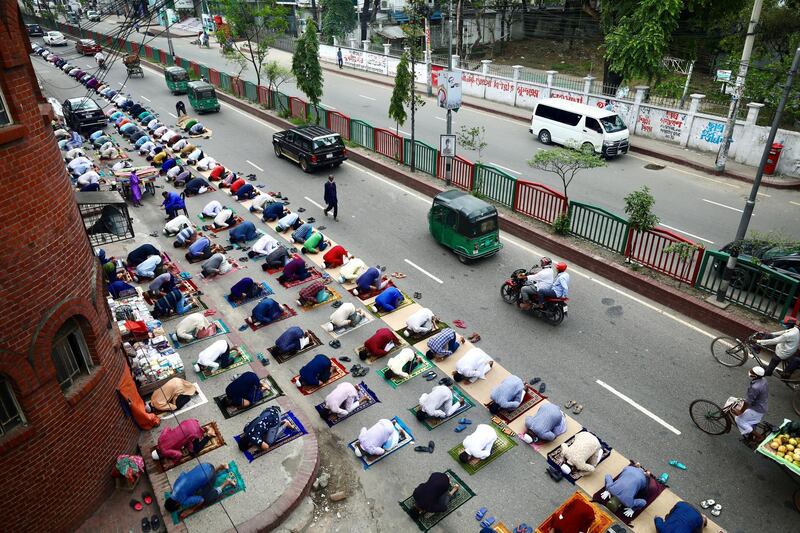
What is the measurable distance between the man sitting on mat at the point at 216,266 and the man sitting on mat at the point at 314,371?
5653mm

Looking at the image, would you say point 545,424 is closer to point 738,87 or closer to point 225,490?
point 225,490

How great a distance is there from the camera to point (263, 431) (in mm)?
9641

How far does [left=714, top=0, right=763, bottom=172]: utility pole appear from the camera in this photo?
20.2 metres

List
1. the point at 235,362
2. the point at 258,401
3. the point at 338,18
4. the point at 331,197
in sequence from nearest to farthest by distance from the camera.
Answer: the point at 258,401 → the point at 235,362 → the point at 331,197 → the point at 338,18

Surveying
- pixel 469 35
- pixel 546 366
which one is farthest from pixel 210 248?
pixel 469 35

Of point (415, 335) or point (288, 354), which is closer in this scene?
point (288, 354)

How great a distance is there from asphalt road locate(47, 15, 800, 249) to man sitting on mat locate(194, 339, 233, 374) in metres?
14.8

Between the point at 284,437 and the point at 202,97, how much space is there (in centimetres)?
2750

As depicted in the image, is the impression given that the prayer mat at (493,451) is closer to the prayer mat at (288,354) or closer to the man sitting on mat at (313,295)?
the prayer mat at (288,354)

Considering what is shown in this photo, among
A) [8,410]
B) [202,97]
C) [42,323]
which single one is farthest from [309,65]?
[8,410]

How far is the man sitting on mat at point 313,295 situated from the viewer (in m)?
14.1

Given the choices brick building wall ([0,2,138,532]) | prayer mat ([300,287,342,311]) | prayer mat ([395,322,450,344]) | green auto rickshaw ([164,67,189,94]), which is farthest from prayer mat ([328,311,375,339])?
green auto rickshaw ([164,67,189,94])

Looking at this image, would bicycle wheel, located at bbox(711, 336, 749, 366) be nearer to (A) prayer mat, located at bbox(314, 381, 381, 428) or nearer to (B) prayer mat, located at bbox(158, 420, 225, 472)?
(A) prayer mat, located at bbox(314, 381, 381, 428)

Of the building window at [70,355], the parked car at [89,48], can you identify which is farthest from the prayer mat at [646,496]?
the parked car at [89,48]
